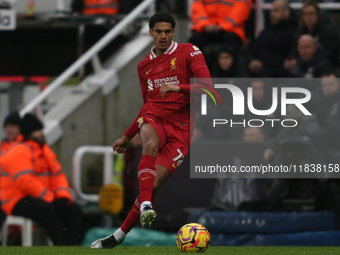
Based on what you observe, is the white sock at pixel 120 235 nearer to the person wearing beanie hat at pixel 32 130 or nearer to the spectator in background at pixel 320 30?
the person wearing beanie hat at pixel 32 130

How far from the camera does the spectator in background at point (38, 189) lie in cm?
905

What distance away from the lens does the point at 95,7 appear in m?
12.0

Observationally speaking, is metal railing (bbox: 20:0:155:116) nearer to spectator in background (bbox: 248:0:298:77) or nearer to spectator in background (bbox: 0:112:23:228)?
spectator in background (bbox: 0:112:23:228)

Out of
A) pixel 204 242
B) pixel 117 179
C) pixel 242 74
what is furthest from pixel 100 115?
pixel 204 242

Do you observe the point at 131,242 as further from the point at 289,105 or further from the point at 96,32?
the point at 96,32

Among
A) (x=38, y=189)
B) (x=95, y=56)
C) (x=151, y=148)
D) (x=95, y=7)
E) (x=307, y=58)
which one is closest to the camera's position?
(x=151, y=148)

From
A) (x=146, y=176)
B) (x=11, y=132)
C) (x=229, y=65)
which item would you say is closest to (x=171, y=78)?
(x=146, y=176)

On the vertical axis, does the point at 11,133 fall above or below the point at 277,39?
below

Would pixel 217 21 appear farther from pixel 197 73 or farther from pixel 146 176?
pixel 146 176

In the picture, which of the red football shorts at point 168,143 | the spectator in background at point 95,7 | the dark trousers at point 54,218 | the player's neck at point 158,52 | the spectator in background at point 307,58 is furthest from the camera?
the spectator in background at point 95,7

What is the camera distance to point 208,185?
9227 millimetres

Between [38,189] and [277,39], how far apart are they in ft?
12.7

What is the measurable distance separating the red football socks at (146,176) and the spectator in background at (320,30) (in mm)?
3881

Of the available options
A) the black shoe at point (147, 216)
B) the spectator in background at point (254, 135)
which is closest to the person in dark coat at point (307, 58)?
the spectator in background at point (254, 135)
